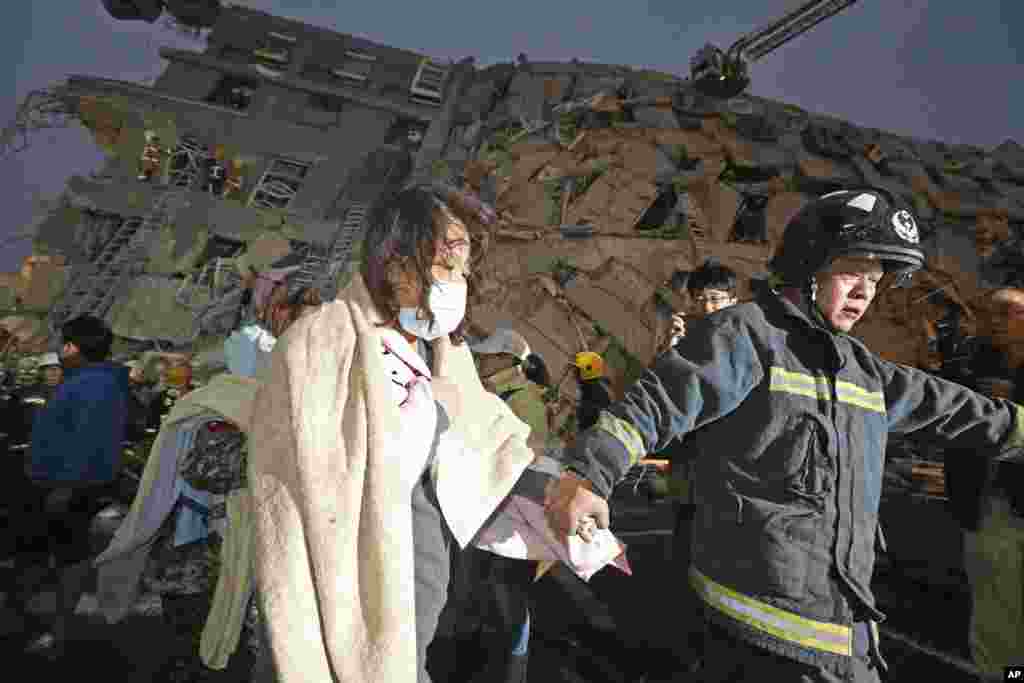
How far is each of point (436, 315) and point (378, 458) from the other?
48 centimetres

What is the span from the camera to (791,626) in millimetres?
1377

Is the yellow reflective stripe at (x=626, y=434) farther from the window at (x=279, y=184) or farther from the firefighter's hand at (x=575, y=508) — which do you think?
the window at (x=279, y=184)

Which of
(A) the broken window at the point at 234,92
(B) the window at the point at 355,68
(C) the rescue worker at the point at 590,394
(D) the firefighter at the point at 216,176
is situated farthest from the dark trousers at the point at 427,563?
(A) the broken window at the point at 234,92

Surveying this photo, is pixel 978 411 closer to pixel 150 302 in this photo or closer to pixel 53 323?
pixel 150 302

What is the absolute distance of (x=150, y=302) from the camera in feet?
33.9

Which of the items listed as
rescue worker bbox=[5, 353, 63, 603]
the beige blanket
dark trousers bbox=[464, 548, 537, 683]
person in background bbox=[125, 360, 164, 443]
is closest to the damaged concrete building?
person in background bbox=[125, 360, 164, 443]

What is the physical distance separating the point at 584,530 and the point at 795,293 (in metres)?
1.14

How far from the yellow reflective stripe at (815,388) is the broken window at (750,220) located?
25.2ft

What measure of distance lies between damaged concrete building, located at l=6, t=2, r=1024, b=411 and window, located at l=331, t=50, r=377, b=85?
0.08 metres

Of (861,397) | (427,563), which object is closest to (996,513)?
(861,397)

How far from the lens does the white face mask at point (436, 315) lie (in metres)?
1.50

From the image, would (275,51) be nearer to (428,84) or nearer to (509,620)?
(428,84)

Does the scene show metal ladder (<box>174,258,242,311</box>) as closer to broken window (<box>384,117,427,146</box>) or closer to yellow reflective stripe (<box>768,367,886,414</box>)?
broken window (<box>384,117,427,146</box>)

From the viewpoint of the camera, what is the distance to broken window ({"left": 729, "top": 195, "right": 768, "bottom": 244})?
8422 mm
